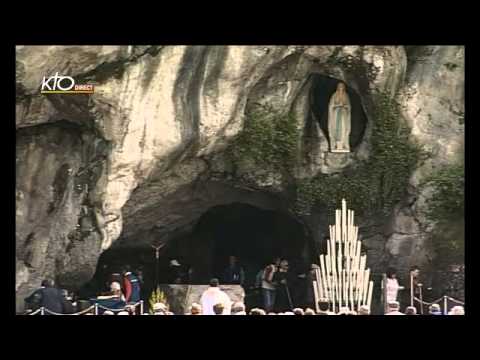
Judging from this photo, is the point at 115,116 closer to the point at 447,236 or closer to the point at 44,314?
the point at 44,314

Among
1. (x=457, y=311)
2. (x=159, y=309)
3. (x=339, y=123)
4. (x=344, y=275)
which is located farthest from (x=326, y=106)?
(x=159, y=309)

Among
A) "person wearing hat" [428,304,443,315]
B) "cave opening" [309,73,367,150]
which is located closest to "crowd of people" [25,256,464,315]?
"person wearing hat" [428,304,443,315]

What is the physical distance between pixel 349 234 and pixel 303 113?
7.07ft

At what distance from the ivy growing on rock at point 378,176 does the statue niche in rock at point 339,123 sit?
1.43 feet

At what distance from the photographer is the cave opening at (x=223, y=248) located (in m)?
19.8

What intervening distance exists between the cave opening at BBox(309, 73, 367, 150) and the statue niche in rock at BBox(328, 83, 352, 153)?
92 millimetres

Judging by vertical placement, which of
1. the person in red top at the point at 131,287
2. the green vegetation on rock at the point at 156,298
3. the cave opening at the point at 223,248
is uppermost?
the cave opening at the point at 223,248

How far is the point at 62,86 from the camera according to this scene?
57.6ft

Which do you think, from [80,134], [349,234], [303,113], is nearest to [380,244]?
[349,234]

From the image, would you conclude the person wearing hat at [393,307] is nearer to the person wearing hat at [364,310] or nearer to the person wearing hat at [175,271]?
the person wearing hat at [364,310]

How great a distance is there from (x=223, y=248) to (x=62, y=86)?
14.7 ft

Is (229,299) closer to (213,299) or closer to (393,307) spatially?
(213,299)

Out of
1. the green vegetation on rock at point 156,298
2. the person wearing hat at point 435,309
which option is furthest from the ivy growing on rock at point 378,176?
the green vegetation on rock at point 156,298

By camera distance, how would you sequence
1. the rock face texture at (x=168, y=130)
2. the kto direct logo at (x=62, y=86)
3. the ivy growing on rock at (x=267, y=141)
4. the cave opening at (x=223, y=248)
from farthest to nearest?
1. the cave opening at (x=223, y=248)
2. the ivy growing on rock at (x=267, y=141)
3. the rock face texture at (x=168, y=130)
4. the kto direct logo at (x=62, y=86)
